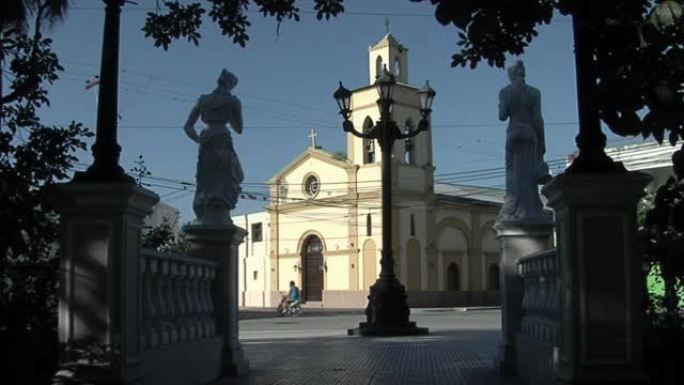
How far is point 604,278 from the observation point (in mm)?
5527

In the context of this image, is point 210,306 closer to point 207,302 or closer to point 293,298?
point 207,302

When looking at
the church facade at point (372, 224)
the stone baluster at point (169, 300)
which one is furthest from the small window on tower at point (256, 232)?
the stone baluster at point (169, 300)

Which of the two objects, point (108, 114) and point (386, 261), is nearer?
point (108, 114)

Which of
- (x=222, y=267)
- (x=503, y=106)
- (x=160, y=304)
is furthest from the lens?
(x=503, y=106)

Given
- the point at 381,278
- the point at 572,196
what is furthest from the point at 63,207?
the point at 381,278

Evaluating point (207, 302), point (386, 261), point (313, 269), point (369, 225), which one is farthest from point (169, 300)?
point (313, 269)

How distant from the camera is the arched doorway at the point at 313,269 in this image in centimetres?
5418

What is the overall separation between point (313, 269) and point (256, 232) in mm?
7672


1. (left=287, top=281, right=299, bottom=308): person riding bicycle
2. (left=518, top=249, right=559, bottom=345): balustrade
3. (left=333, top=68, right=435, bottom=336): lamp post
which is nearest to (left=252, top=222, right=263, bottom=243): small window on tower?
(left=287, top=281, right=299, bottom=308): person riding bicycle

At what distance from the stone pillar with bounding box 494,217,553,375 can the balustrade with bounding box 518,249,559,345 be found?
345mm

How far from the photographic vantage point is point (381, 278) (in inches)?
765

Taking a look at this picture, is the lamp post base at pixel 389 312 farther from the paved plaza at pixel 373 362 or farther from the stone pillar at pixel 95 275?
the stone pillar at pixel 95 275

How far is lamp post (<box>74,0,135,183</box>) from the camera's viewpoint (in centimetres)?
599

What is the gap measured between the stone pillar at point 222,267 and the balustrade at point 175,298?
0.54ft
